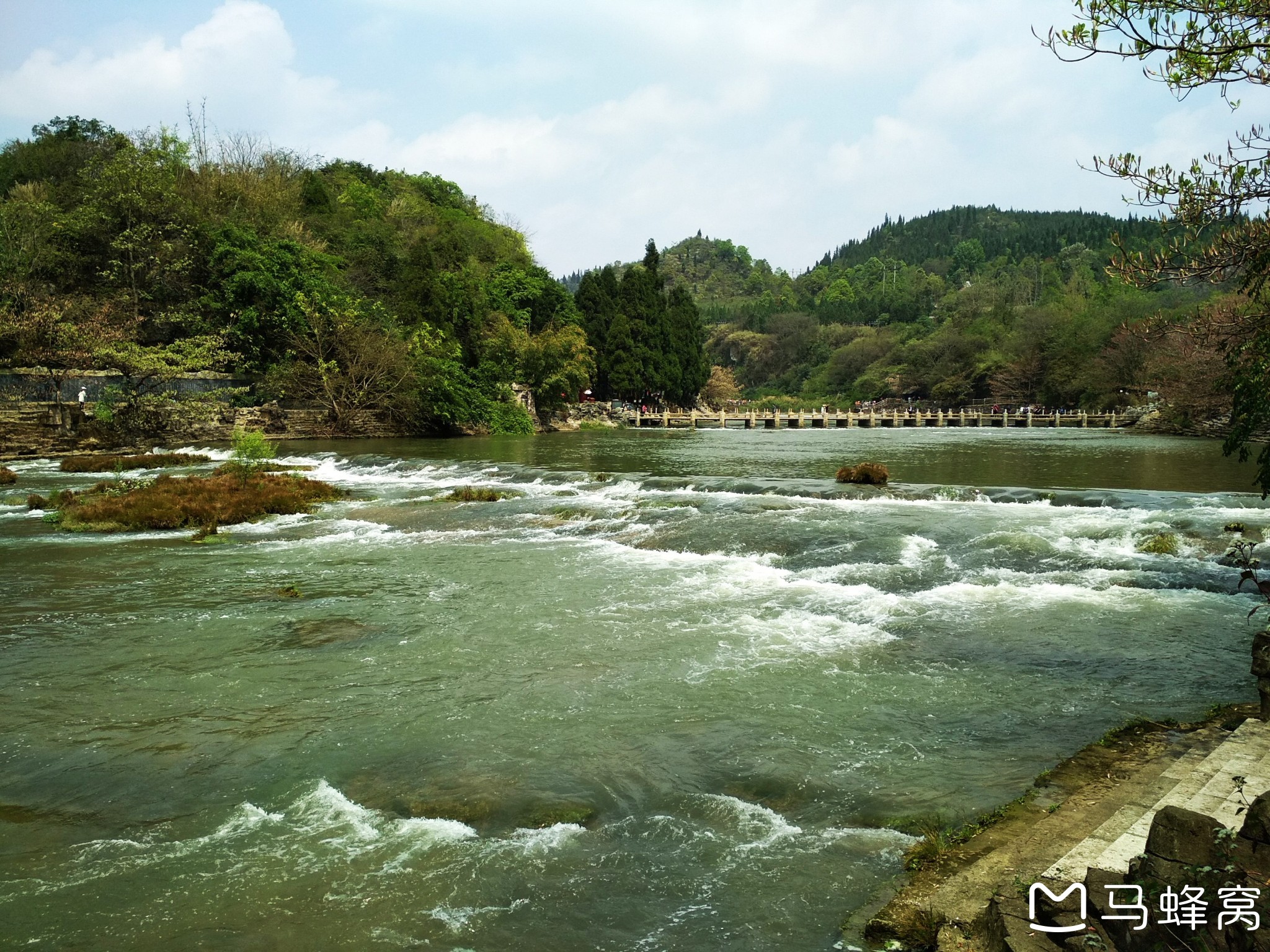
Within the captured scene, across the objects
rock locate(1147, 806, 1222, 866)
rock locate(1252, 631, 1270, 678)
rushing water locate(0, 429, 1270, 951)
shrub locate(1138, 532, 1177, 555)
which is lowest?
rushing water locate(0, 429, 1270, 951)

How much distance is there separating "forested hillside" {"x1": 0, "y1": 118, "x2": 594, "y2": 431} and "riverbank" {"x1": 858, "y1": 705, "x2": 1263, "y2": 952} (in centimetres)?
3442

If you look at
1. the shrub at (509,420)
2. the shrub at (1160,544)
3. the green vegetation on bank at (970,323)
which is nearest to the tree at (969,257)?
the green vegetation on bank at (970,323)

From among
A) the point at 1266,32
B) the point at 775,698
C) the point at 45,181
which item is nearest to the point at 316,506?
the point at 775,698

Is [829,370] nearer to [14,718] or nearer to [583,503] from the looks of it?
[583,503]

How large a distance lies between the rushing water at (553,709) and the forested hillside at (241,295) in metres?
23.9

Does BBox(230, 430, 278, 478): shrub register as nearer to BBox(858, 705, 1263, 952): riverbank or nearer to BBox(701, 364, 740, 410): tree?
BBox(858, 705, 1263, 952): riverbank

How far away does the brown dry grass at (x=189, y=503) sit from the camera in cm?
1493

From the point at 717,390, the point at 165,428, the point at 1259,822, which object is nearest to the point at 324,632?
the point at 1259,822

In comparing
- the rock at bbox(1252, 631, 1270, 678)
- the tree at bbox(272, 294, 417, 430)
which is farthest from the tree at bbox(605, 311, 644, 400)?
the rock at bbox(1252, 631, 1270, 678)

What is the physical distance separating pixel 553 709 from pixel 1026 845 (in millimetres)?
3470

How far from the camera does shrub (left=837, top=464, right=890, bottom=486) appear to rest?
18.9 meters

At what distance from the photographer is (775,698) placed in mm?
6496

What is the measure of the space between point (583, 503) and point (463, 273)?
3496 centimetres

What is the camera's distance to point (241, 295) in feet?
125
